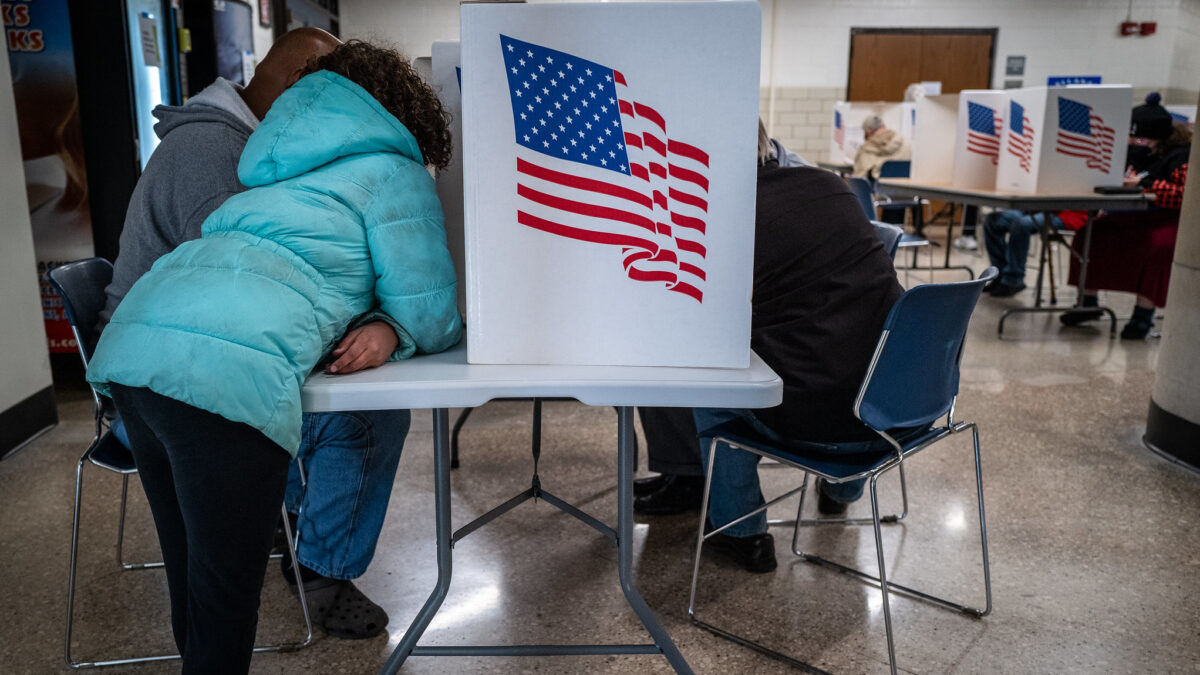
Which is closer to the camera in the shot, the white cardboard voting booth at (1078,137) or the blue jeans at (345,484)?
the blue jeans at (345,484)

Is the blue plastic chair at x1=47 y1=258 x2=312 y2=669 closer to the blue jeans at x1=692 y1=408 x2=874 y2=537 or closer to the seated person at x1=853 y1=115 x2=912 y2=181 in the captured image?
the blue jeans at x1=692 y1=408 x2=874 y2=537

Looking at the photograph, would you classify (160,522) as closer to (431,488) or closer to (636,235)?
(636,235)

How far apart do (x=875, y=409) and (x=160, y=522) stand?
121 centimetres

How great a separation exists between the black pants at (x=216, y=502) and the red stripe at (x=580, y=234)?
46cm

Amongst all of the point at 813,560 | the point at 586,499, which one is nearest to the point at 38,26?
the point at 586,499

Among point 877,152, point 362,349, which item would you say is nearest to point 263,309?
point 362,349

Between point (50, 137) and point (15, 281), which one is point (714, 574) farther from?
point (50, 137)

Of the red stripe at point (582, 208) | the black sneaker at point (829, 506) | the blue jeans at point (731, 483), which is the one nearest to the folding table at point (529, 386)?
the red stripe at point (582, 208)

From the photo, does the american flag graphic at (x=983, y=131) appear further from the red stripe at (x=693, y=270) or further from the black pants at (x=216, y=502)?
the black pants at (x=216, y=502)

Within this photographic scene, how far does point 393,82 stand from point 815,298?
922mm

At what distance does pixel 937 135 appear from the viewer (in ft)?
19.4

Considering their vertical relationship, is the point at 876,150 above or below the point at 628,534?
above

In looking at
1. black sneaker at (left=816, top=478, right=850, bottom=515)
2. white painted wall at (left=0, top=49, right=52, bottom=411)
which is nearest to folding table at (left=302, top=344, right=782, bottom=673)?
black sneaker at (left=816, top=478, right=850, bottom=515)

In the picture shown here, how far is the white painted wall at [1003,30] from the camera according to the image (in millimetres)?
9086
